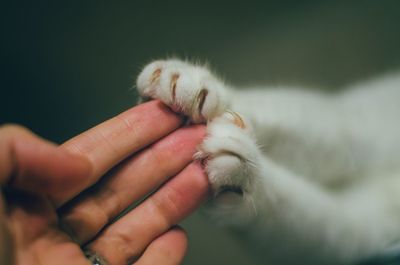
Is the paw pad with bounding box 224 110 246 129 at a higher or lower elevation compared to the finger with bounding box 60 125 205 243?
higher

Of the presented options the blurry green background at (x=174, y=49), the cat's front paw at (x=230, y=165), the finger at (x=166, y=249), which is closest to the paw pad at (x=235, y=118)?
the cat's front paw at (x=230, y=165)

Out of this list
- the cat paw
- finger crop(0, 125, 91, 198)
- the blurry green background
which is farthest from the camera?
the blurry green background

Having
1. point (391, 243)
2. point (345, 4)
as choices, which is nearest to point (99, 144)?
point (391, 243)

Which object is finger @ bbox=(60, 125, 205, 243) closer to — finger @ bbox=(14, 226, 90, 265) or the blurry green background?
finger @ bbox=(14, 226, 90, 265)

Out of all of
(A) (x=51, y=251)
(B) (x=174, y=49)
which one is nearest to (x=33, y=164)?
(A) (x=51, y=251)

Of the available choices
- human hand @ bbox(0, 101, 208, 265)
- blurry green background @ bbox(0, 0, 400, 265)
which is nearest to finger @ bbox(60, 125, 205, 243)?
human hand @ bbox(0, 101, 208, 265)

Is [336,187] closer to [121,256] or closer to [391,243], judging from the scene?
[391,243]

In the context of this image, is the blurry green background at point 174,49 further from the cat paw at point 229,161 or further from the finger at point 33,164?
the finger at point 33,164
